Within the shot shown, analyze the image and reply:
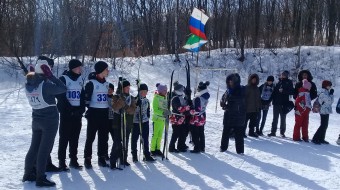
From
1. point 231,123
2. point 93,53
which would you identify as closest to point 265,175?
point 231,123

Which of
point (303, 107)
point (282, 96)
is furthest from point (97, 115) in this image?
point (282, 96)

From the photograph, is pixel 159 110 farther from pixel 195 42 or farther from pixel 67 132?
pixel 195 42

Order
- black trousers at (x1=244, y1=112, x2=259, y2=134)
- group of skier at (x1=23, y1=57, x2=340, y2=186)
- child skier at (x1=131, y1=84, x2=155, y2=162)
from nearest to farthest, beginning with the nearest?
group of skier at (x1=23, y1=57, x2=340, y2=186)
child skier at (x1=131, y1=84, x2=155, y2=162)
black trousers at (x1=244, y1=112, x2=259, y2=134)

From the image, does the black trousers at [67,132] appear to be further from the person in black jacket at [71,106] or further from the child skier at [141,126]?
the child skier at [141,126]

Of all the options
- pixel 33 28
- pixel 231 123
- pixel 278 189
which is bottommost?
pixel 278 189

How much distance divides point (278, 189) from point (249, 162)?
168 centimetres

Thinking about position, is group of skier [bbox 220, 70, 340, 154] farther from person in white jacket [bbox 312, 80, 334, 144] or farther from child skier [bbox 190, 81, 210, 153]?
child skier [bbox 190, 81, 210, 153]

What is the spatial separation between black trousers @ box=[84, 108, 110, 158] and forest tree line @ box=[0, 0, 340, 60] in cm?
1325

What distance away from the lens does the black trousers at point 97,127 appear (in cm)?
694

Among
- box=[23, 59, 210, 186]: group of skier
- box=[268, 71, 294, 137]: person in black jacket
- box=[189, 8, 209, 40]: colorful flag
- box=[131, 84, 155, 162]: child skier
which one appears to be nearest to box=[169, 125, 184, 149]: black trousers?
box=[23, 59, 210, 186]: group of skier

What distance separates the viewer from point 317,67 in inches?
886

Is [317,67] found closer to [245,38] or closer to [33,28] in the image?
[245,38]

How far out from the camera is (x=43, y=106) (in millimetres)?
5879

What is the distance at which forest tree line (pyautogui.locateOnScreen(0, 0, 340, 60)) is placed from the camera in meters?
20.5
